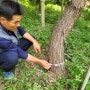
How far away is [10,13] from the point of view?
274 cm

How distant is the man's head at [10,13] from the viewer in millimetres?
2742

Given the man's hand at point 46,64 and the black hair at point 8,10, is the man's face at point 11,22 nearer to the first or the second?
the black hair at point 8,10

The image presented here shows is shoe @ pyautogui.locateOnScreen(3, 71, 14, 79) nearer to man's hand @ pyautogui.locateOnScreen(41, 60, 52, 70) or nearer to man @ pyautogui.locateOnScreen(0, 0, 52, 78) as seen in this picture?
man @ pyautogui.locateOnScreen(0, 0, 52, 78)

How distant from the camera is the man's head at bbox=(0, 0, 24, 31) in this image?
2.74 metres

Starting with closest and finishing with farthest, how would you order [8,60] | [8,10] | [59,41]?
[8,10] < [8,60] < [59,41]

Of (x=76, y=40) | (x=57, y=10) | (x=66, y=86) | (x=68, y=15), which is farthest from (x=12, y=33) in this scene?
(x=57, y=10)

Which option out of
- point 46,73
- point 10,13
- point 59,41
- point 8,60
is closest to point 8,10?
point 10,13

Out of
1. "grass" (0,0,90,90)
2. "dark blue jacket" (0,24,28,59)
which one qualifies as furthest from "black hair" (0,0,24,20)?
"grass" (0,0,90,90)

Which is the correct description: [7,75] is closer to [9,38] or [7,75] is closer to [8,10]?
[9,38]

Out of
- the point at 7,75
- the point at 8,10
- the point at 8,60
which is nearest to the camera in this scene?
the point at 8,10

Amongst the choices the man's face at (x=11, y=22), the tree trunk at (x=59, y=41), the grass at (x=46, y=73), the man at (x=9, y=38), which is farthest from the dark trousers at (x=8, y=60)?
the tree trunk at (x=59, y=41)

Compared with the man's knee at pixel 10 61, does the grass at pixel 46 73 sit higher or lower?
lower

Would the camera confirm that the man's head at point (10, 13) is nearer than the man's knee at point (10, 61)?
Yes

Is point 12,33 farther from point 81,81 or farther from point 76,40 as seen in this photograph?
point 76,40
